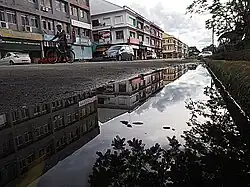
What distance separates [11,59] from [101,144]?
2008cm

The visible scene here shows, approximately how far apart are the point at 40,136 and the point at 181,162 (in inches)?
40.4

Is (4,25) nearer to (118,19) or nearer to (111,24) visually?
(111,24)

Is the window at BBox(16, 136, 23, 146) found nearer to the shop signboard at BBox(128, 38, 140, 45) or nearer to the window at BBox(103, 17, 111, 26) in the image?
the window at BBox(103, 17, 111, 26)

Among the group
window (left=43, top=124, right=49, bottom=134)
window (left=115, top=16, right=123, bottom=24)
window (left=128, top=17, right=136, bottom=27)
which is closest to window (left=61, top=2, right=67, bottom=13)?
window (left=115, top=16, right=123, bottom=24)

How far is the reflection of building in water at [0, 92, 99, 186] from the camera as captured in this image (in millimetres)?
1293

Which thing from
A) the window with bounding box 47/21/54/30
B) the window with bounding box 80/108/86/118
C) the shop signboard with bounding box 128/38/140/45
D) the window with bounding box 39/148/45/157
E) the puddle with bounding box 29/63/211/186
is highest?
the window with bounding box 47/21/54/30

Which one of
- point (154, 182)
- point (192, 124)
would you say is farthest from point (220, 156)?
point (192, 124)

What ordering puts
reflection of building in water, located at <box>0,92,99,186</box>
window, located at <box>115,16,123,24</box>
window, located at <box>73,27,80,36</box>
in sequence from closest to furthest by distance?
reflection of building in water, located at <box>0,92,99,186</box>
window, located at <box>73,27,80,36</box>
window, located at <box>115,16,123,24</box>

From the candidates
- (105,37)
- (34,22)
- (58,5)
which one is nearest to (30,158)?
(34,22)

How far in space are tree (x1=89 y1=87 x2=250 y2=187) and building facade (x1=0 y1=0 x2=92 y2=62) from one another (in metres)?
19.6

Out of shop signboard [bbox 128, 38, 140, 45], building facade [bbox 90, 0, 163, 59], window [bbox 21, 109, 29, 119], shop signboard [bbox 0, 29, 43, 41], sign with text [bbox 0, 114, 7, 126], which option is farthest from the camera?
shop signboard [bbox 128, 38, 140, 45]

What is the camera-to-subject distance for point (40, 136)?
180cm

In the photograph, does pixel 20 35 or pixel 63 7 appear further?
pixel 63 7

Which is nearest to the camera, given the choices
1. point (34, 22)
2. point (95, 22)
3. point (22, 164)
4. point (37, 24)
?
point (22, 164)
